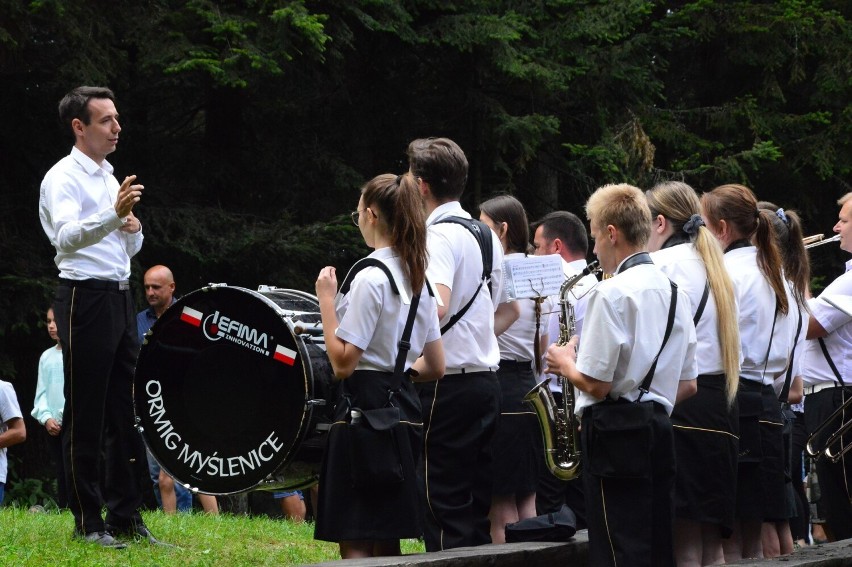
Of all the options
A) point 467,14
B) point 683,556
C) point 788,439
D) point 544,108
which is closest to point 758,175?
point 544,108

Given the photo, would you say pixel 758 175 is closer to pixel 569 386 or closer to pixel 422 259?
pixel 569 386

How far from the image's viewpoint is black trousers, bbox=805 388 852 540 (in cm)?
757

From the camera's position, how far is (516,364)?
24.2 ft

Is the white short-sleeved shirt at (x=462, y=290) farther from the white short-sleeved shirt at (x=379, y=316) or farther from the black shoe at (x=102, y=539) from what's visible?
the black shoe at (x=102, y=539)

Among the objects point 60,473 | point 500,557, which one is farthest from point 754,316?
point 60,473

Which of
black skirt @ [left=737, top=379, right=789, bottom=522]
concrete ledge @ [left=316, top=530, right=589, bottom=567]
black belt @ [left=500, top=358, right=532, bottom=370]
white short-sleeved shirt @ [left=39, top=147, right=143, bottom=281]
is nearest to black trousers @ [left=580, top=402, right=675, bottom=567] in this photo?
concrete ledge @ [left=316, top=530, right=589, bottom=567]

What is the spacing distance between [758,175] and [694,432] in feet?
43.2

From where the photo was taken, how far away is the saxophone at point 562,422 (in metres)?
6.18

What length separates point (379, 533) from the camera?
5062 mm

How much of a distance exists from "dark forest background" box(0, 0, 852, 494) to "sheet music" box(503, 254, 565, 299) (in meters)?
6.54

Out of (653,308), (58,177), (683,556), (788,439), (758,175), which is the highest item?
(758,175)

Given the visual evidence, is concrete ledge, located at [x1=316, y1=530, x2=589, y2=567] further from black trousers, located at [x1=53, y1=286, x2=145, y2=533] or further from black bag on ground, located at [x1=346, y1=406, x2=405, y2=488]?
black trousers, located at [x1=53, y1=286, x2=145, y2=533]

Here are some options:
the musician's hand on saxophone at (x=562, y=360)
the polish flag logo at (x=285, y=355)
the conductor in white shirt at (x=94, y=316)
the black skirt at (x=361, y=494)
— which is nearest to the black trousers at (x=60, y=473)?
the conductor in white shirt at (x=94, y=316)

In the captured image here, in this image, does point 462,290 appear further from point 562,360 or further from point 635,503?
point 635,503
